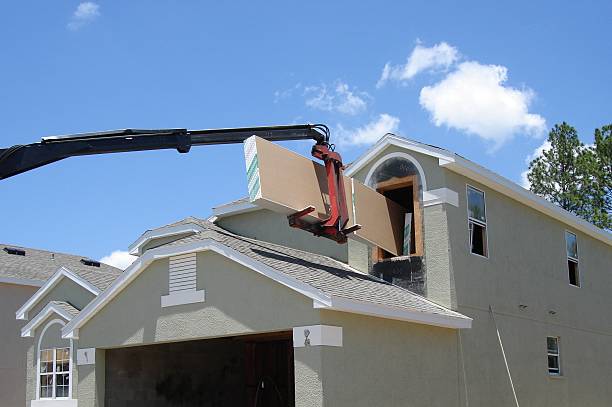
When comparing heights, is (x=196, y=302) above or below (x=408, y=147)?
below

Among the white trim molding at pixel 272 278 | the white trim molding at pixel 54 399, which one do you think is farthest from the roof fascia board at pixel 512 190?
the white trim molding at pixel 54 399

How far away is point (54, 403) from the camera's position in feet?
67.8

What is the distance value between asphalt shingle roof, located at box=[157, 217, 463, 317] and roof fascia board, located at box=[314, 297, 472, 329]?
5.0 inches

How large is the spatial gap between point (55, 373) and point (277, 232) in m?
6.99

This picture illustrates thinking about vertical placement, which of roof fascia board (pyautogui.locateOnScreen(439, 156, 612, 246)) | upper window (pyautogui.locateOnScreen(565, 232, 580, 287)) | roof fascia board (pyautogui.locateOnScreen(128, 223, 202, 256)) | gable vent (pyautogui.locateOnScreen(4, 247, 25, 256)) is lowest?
upper window (pyautogui.locateOnScreen(565, 232, 580, 287))

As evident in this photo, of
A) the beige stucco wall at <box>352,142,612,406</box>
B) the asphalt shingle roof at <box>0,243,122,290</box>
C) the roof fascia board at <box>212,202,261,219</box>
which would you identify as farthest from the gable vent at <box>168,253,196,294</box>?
the asphalt shingle roof at <box>0,243,122,290</box>

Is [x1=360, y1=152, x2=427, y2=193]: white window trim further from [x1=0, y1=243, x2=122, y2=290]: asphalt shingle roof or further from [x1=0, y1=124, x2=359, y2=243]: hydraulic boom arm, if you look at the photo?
[x1=0, y1=243, x2=122, y2=290]: asphalt shingle roof

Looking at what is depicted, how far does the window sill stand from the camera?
20.2m

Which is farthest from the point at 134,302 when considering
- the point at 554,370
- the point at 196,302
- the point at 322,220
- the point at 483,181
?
the point at 554,370

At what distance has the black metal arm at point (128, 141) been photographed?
1589 centimetres

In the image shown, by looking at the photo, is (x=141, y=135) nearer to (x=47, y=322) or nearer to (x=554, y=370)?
(x=47, y=322)

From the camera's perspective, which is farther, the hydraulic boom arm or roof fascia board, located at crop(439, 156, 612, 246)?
roof fascia board, located at crop(439, 156, 612, 246)

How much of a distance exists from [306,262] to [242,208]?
6.04 meters

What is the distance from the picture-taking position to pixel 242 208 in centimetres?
2291
